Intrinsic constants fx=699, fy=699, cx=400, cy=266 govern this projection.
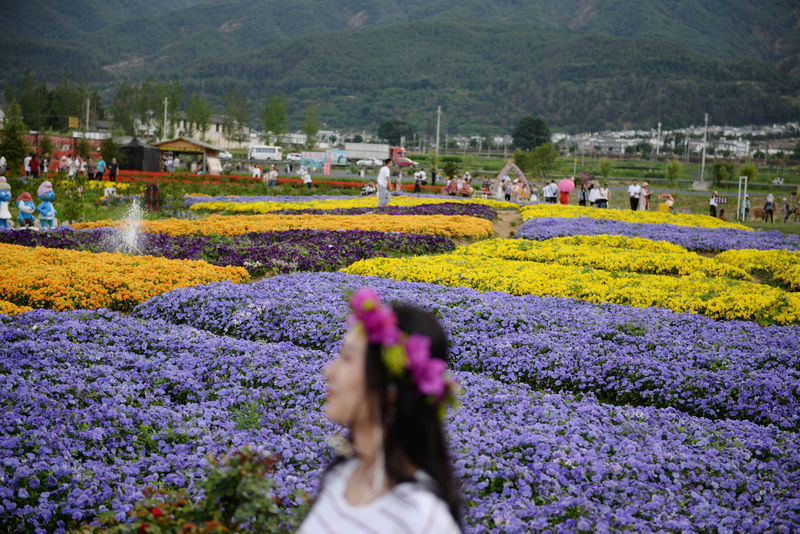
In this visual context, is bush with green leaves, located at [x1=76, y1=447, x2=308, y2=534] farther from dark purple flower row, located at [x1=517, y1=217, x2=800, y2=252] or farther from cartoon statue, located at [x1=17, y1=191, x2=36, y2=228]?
cartoon statue, located at [x1=17, y1=191, x2=36, y2=228]

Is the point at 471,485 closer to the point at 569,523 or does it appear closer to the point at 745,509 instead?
the point at 569,523

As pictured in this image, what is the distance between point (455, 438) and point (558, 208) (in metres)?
22.9

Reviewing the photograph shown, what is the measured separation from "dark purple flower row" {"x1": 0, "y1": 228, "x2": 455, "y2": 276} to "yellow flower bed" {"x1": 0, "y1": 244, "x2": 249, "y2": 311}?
110cm

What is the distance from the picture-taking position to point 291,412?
6266mm

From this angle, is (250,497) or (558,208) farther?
(558,208)

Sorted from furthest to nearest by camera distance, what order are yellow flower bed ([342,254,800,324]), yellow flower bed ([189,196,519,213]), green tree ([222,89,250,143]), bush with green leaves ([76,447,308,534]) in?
green tree ([222,89,250,143]), yellow flower bed ([189,196,519,213]), yellow flower bed ([342,254,800,324]), bush with green leaves ([76,447,308,534])

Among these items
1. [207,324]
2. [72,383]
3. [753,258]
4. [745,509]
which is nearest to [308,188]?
[753,258]

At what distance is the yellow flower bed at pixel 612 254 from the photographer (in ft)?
47.2

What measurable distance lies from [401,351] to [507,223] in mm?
23123

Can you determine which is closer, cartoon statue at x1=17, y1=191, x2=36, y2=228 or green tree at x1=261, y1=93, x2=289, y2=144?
cartoon statue at x1=17, y1=191, x2=36, y2=228

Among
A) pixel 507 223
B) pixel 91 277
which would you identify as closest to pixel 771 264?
pixel 507 223

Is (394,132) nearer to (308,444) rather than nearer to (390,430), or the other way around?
(308,444)

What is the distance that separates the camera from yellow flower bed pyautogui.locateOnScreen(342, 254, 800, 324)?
10.6m

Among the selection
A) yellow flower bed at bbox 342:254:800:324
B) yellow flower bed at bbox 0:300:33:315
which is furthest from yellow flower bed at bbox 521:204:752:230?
yellow flower bed at bbox 0:300:33:315
